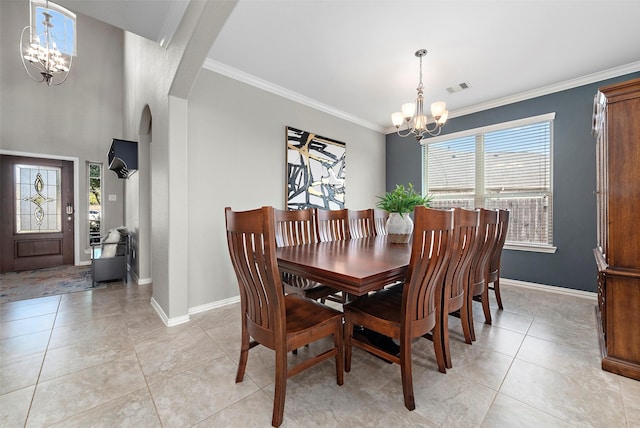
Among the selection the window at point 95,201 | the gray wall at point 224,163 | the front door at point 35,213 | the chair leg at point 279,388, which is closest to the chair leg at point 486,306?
the chair leg at point 279,388

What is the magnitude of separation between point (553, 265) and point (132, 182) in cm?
638

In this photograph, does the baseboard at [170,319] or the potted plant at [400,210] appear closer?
the potted plant at [400,210]

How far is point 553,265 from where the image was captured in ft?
10.8

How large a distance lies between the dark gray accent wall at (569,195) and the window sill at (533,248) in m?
0.05

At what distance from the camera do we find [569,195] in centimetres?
321

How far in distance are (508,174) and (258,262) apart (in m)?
3.99

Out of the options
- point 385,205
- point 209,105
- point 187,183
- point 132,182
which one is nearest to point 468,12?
point 385,205

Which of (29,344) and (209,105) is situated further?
(209,105)

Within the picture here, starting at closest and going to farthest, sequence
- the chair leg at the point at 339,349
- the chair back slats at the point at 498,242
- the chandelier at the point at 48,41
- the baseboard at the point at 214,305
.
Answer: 1. the chair leg at the point at 339,349
2. the chair back slats at the point at 498,242
3. the baseboard at the point at 214,305
4. the chandelier at the point at 48,41

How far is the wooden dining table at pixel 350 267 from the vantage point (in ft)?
3.85

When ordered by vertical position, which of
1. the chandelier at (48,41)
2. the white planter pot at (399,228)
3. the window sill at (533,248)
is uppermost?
the chandelier at (48,41)

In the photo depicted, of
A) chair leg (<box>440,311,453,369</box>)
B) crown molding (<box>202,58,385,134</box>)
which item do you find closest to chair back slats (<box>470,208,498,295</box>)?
chair leg (<box>440,311,453,369</box>)

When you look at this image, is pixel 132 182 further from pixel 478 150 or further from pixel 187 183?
pixel 478 150

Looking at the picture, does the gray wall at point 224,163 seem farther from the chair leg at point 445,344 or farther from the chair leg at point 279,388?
the chair leg at point 445,344
